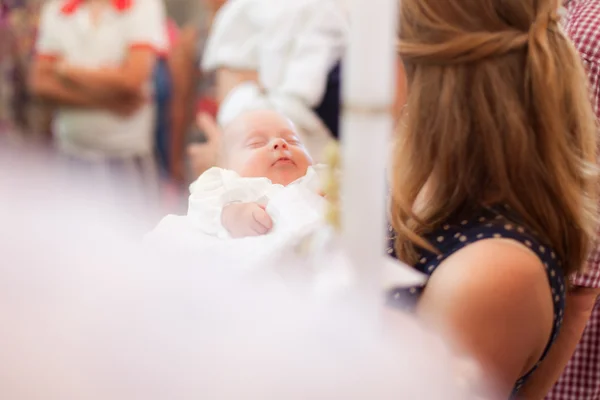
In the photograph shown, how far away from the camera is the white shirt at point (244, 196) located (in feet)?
2.23

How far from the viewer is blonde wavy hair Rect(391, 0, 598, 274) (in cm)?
69

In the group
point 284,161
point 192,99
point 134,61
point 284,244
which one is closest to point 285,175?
point 284,161

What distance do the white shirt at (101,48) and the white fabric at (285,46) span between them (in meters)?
0.18

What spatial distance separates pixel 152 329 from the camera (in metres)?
0.42

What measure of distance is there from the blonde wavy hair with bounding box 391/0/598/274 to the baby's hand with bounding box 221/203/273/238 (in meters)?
0.13

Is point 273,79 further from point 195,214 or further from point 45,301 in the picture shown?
point 45,301

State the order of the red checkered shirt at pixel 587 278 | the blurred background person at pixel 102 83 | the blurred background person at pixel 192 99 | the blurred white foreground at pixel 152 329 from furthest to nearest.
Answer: the red checkered shirt at pixel 587 278, the blurred background person at pixel 192 99, the blurred background person at pixel 102 83, the blurred white foreground at pixel 152 329

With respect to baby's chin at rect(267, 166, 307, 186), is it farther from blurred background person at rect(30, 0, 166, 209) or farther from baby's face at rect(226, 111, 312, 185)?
blurred background person at rect(30, 0, 166, 209)

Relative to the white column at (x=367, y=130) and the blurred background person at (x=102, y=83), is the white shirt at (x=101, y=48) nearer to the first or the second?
the blurred background person at (x=102, y=83)

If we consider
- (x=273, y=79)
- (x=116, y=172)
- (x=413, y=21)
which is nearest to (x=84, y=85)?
(x=116, y=172)

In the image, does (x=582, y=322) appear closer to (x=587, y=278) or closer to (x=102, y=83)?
(x=587, y=278)

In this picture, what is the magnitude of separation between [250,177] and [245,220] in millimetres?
85

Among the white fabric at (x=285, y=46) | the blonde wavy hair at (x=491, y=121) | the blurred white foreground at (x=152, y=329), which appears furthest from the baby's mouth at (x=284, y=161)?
the white fabric at (x=285, y=46)

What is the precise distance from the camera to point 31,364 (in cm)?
41
